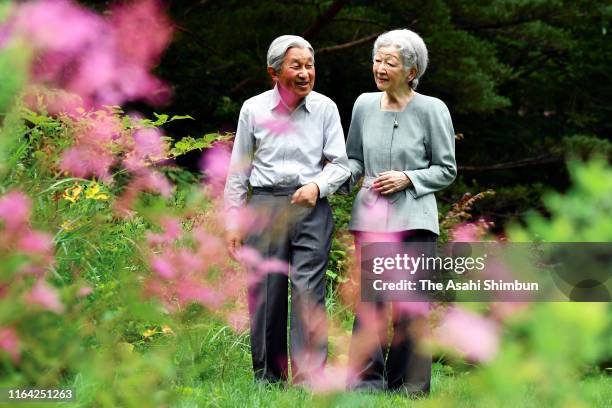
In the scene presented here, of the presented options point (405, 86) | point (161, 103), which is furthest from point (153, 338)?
point (161, 103)

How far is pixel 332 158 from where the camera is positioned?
4188mm

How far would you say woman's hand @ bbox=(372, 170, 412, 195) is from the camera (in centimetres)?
412

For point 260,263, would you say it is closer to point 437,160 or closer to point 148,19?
point 437,160

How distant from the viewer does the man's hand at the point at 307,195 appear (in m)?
4.04

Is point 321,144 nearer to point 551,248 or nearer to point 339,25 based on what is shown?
point 551,248

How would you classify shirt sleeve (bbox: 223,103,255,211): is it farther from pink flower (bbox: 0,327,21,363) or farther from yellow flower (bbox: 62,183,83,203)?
pink flower (bbox: 0,327,21,363)

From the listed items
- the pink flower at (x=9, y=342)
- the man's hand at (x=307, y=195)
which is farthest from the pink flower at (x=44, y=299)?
the man's hand at (x=307, y=195)

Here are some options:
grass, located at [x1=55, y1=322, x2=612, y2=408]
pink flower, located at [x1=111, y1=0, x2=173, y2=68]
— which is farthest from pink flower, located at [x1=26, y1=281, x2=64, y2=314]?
pink flower, located at [x1=111, y1=0, x2=173, y2=68]

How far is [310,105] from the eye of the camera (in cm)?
424

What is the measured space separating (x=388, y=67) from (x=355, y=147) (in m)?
0.48

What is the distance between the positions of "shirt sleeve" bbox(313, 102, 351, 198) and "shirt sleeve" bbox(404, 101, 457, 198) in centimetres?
28

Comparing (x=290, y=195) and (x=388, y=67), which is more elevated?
(x=388, y=67)

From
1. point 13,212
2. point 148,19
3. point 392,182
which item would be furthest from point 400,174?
point 148,19

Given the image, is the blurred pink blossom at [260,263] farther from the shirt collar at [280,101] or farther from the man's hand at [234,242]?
the shirt collar at [280,101]
